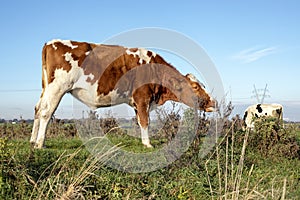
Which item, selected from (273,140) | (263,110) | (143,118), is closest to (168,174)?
(143,118)

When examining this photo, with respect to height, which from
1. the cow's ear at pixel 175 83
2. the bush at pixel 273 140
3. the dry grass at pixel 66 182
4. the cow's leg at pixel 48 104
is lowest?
the dry grass at pixel 66 182

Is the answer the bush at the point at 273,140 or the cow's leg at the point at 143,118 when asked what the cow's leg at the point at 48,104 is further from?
the bush at the point at 273,140

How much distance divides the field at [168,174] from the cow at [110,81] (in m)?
0.96

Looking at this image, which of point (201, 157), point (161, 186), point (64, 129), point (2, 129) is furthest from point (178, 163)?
point (2, 129)

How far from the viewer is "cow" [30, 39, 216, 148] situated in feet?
30.6

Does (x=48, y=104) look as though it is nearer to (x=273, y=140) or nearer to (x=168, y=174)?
(x=168, y=174)

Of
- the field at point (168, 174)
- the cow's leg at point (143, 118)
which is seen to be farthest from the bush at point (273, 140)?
the cow's leg at point (143, 118)

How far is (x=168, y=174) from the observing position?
7.60 meters

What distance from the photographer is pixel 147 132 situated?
998 centimetres

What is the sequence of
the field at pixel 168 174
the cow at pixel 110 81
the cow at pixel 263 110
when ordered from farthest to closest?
the cow at pixel 263 110 < the cow at pixel 110 81 < the field at pixel 168 174

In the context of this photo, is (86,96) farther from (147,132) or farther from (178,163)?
(178,163)

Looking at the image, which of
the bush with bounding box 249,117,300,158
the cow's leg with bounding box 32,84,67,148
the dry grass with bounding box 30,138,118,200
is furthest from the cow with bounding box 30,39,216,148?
the dry grass with bounding box 30,138,118,200

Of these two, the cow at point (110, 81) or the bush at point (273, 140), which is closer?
the cow at point (110, 81)

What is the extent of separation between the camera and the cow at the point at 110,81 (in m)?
9.34
